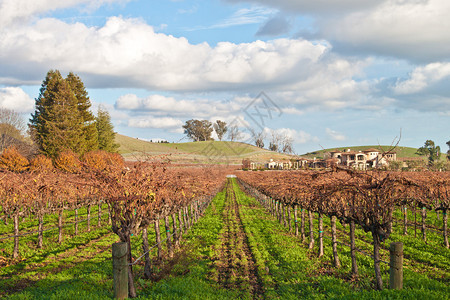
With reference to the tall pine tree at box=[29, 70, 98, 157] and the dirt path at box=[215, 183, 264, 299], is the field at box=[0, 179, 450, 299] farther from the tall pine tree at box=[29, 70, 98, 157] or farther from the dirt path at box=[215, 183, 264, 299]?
the tall pine tree at box=[29, 70, 98, 157]

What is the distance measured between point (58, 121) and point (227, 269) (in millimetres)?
48668

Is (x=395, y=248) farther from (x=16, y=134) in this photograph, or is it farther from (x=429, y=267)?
(x=16, y=134)

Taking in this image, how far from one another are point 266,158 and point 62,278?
14720cm

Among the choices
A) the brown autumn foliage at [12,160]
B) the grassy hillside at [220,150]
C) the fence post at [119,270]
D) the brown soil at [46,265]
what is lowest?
the brown soil at [46,265]

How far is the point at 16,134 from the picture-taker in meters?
76.2

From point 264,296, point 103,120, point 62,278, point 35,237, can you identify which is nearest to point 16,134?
point 103,120

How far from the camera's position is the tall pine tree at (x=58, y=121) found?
164 ft

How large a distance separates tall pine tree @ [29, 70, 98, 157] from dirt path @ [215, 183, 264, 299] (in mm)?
38932

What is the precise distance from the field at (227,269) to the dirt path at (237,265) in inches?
1.3

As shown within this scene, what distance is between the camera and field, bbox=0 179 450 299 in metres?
9.08

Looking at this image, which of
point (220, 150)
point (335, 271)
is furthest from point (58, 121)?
point (220, 150)

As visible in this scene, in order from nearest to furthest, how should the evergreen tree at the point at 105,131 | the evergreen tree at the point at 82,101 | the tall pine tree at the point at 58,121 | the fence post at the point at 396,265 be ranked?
the fence post at the point at 396,265
the tall pine tree at the point at 58,121
the evergreen tree at the point at 82,101
the evergreen tree at the point at 105,131

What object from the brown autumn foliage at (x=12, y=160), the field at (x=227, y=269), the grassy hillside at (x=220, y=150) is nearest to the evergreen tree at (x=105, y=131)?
the brown autumn foliage at (x=12, y=160)

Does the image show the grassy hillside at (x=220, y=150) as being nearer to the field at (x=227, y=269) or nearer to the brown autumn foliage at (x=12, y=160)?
the brown autumn foliage at (x=12, y=160)
